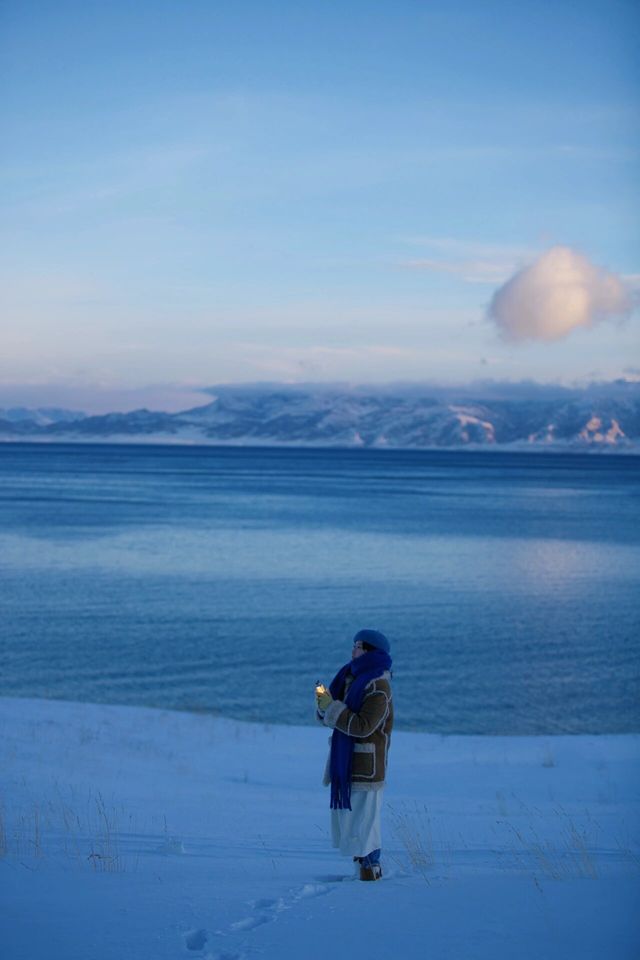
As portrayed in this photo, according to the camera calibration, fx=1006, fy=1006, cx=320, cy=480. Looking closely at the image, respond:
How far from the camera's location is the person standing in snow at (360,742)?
21.7ft

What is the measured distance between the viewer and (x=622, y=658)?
2733cm

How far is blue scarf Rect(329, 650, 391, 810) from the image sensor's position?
6.64 m

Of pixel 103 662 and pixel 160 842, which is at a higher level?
pixel 160 842

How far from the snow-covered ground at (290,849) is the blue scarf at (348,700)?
2.00ft

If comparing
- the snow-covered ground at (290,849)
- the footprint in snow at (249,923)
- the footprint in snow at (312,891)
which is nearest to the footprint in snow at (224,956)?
the snow-covered ground at (290,849)

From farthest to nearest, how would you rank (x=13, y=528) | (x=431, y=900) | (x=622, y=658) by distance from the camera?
(x=13, y=528) → (x=622, y=658) → (x=431, y=900)

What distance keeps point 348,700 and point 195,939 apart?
183 centimetres

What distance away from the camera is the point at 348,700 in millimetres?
6730

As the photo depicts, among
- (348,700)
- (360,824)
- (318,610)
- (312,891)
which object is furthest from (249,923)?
(318,610)

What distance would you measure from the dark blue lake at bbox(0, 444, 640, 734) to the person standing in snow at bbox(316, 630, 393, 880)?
1321 centimetres

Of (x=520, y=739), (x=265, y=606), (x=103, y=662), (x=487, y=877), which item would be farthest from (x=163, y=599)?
(x=487, y=877)

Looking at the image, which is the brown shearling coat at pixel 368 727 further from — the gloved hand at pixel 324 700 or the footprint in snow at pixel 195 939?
the footprint in snow at pixel 195 939

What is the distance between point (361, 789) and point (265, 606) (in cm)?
2813

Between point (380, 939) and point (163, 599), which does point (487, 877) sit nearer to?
point (380, 939)
